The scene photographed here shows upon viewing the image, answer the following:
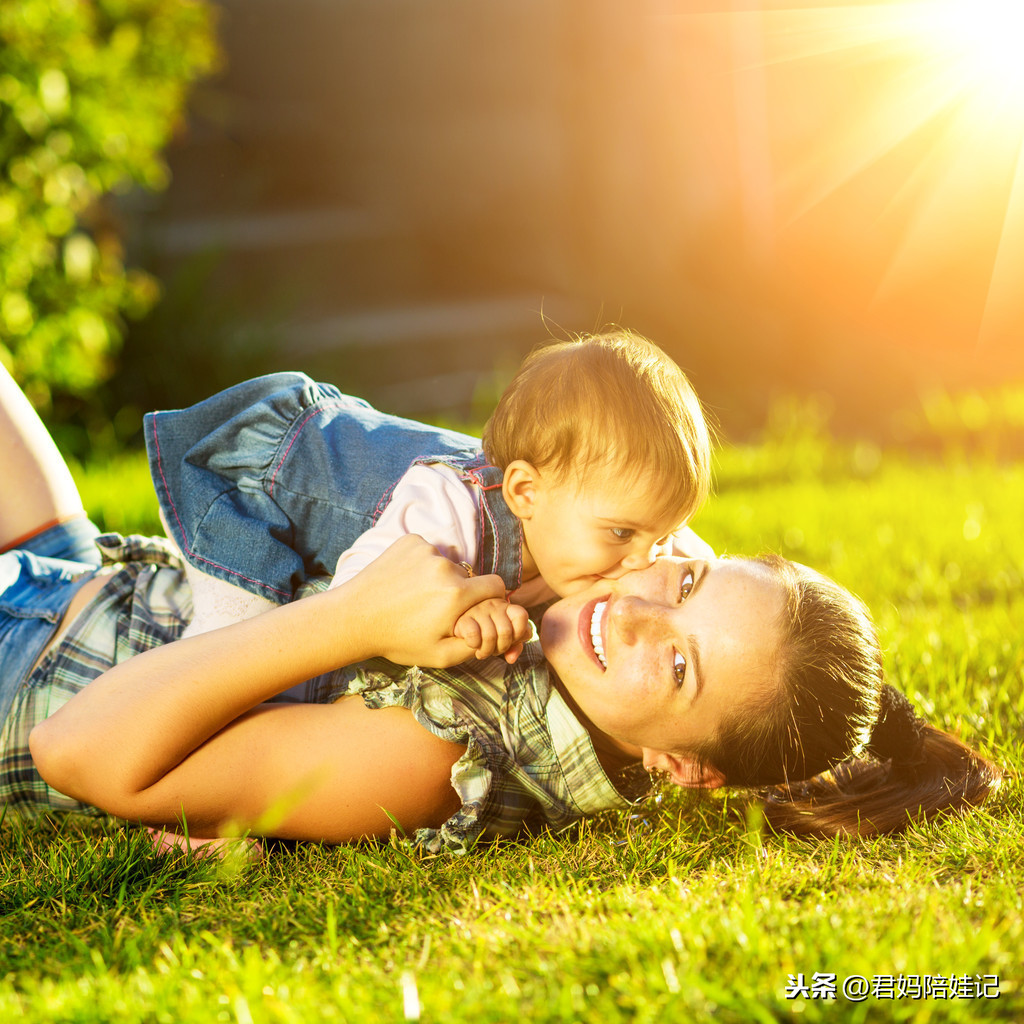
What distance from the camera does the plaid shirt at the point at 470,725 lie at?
6.93 feet

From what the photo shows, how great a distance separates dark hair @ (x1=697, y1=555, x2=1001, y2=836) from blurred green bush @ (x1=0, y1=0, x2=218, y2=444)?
11.9 feet

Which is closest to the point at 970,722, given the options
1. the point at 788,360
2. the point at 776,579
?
the point at 776,579

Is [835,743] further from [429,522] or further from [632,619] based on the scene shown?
[429,522]

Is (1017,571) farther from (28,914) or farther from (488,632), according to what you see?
(28,914)

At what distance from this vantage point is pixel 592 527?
2148 millimetres

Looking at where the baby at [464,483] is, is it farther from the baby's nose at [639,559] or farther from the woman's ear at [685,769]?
the woman's ear at [685,769]

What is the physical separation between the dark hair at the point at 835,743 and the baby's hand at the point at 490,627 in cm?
45

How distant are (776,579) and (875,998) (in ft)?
2.69

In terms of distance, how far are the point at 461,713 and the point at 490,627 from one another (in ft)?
0.78

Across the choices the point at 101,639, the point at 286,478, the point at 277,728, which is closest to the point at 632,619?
the point at 277,728

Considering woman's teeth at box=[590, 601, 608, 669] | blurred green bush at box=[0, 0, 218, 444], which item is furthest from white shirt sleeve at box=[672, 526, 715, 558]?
blurred green bush at box=[0, 0, 218, 444]

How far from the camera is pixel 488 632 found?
77.8 inches

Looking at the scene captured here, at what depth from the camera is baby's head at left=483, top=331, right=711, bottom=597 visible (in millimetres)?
2115

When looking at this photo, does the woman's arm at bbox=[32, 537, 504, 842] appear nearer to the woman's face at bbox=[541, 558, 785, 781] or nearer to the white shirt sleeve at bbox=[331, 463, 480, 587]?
the white shirt sleeve at bbox=[331, 463, 480, 587]
